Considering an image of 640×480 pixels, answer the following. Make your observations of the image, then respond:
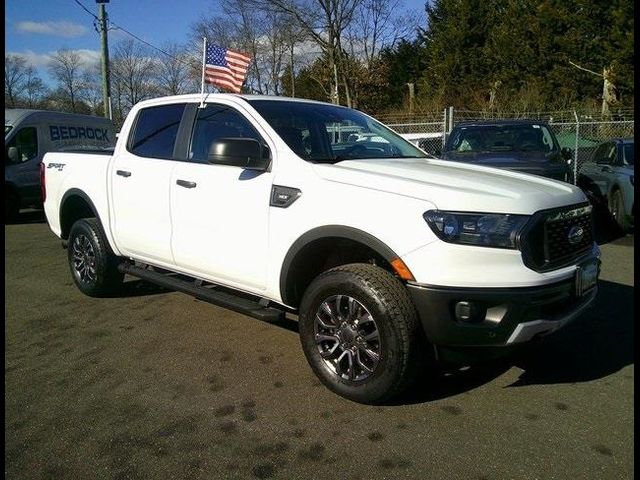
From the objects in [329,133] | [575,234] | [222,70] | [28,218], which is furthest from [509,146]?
[28,218]

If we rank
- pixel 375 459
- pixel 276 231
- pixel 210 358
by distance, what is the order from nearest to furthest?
pixel 375 459
pixel 276 231
pixel 210 358

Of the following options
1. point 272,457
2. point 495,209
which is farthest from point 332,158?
point 272,457

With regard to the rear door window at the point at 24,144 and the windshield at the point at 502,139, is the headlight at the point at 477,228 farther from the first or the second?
the rear door window at the point at 24,144

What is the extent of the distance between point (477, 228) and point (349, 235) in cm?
73

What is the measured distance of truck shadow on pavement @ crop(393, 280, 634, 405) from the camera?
3.50 metres

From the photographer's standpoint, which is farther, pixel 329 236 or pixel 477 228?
pixel 329 236

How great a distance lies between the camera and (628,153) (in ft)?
30.0

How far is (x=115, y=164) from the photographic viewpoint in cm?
491

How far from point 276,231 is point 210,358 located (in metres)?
1.18

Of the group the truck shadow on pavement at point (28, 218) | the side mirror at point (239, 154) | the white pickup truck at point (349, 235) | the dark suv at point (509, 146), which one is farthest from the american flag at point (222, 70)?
the truck shadow on pavement at point (28, 218)

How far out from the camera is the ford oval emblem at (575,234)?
318 cm

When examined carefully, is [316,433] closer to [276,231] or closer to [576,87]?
[276,231]

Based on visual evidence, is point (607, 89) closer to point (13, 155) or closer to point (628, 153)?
point (628, 153)

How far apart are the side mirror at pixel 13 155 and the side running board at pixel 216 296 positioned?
7758 mm
